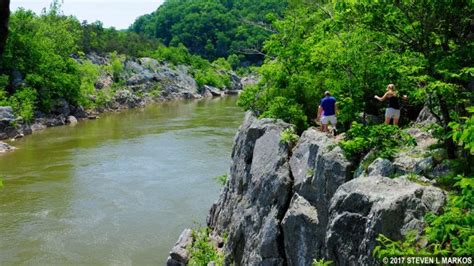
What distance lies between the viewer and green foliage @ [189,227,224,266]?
728 inches

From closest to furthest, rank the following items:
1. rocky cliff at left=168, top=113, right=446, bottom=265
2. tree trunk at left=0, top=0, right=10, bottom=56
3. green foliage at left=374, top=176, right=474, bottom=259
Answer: tree trunk at left=0, top=0, right=10, bottom=56, green foliage at left=374, top=176, right=474, bottom=259, rocky cliff at left=168, top=113, right=446, bottom=265

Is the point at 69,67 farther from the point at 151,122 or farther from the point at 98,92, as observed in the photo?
the point at 151,122

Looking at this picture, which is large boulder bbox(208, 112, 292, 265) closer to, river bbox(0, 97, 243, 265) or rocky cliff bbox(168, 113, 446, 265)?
rocky cliff bbox(168, 113, 446, 265)

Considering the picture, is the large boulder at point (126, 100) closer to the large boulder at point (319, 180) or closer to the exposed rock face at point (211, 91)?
the exposed rock face at point (211, 91)

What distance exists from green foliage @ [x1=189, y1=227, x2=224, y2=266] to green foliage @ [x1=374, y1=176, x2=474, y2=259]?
10.2 m

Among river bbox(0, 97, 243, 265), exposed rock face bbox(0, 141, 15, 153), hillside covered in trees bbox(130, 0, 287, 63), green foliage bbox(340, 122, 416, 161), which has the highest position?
hillside covered in trees bbox(130, 0, 287, 63)

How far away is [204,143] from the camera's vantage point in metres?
44.3

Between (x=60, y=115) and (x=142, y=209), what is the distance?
36.7m

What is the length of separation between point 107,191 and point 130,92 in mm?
51766

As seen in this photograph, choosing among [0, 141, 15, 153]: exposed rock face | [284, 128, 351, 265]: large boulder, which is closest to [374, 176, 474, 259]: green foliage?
[284, 128, 351, 265]: large boulder

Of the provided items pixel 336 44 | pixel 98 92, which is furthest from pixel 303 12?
pixel 98 92

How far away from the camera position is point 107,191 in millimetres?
31594

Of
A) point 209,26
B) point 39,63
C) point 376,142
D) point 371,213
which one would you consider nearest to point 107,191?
point 376,142

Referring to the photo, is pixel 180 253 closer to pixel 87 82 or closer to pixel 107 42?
pixel 87 82
